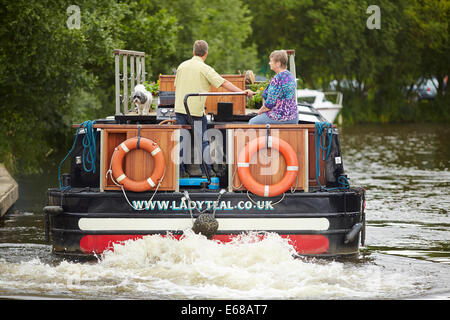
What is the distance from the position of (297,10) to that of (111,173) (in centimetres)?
4423

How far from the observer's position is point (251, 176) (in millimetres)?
9781

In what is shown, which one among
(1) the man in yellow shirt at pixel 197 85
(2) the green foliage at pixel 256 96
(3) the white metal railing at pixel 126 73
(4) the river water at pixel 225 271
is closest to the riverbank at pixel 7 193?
(4) the river water at pixel 225 271

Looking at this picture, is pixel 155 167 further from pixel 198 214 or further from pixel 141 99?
pixel 141 99

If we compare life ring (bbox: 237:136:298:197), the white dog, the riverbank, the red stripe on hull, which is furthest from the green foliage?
the riverbank

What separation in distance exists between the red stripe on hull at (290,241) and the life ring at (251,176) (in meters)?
0.50

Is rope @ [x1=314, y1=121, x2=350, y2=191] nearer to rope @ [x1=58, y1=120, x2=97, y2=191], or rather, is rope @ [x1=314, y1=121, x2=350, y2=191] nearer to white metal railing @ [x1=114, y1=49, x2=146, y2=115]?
rope @ [x1=58, y1=120, x2=97, y2=191]

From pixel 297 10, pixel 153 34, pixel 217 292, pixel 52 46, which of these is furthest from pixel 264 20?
pixel 217 292

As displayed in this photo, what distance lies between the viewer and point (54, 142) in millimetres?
26656

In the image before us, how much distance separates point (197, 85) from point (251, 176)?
135 cm

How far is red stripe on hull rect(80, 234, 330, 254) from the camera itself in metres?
9.84

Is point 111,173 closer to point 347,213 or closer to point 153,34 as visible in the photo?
point 347,213

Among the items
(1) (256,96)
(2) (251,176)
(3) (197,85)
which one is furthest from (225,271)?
(1) (256,96)
